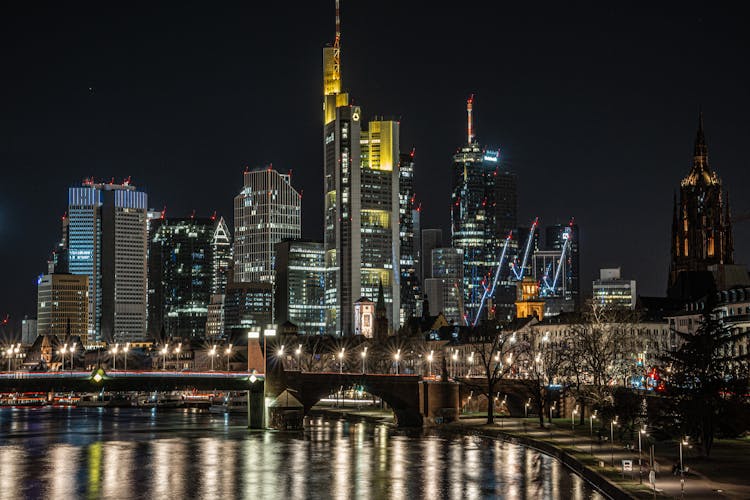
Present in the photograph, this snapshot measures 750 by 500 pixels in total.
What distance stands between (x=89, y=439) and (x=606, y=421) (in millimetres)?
64666

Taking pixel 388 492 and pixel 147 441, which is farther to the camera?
pixel 147 441

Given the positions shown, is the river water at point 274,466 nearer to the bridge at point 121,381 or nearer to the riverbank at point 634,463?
the riverbank at point 634,463

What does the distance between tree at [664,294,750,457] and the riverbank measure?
8.94 feet

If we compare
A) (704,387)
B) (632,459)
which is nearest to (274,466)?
(632,459)

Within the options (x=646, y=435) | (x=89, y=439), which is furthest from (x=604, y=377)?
(x=89, y=439)

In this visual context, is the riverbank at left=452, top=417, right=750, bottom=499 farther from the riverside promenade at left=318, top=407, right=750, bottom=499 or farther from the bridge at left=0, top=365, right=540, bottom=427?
the bridge at left=0, top=365, right=540, bottom=427

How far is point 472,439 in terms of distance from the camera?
13950 centimetres

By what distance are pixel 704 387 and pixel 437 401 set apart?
64825mm

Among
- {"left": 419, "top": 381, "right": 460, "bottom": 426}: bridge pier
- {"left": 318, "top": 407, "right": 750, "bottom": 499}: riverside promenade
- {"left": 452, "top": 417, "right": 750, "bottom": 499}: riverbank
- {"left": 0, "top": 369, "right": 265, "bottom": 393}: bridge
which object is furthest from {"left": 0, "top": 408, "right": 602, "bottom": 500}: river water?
{"left": 419, "top": 381, "right": 460, "bottom": 426}: bridge pier

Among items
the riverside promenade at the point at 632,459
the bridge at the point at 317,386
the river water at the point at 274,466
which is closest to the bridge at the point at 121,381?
the bridge at the point at 317,386

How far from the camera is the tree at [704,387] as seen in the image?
9819 cm

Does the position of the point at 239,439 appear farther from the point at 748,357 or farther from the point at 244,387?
the point at 748,357

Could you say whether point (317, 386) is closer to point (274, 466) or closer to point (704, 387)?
point (274, 466)

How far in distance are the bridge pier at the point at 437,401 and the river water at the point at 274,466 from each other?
22.1ft
